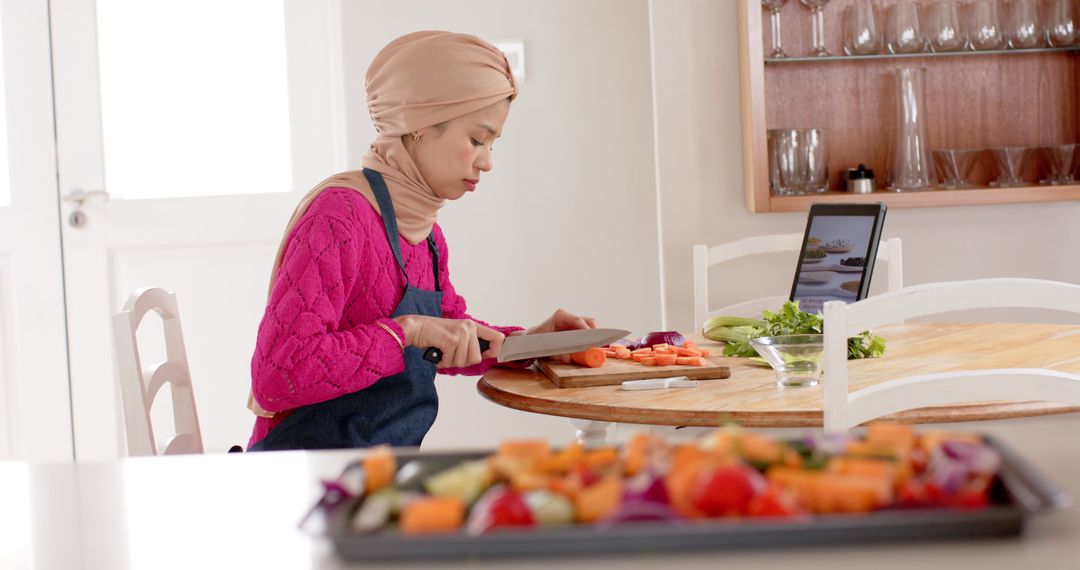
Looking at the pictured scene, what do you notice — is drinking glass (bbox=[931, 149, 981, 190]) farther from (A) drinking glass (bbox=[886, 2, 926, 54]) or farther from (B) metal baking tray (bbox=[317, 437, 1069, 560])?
(B) metal baking tray (bbox=[317, 437, 1069, 560])

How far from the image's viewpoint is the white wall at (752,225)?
130 inches

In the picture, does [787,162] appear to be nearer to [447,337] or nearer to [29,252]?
[447,337]

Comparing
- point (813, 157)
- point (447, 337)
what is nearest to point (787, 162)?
point (813, 157)

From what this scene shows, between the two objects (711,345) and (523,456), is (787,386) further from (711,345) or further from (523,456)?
(523,456)

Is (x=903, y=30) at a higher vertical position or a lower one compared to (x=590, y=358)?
higher

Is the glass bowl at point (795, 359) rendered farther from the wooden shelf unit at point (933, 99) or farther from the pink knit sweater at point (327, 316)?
the wooden shelf unit at point (933, 99)

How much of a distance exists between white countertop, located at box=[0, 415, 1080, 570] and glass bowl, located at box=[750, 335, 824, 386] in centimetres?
77

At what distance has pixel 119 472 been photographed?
1.06m

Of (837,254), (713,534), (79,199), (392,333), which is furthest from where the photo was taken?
(79,199)

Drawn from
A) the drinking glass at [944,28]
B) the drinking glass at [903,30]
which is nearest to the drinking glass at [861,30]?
the drinking glass at [903,30]

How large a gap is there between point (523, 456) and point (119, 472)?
47 centimetres

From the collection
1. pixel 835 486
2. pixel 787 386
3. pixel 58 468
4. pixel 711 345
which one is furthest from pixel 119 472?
pixel 711 345

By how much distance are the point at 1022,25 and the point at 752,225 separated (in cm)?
94

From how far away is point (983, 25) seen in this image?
10.5ft
